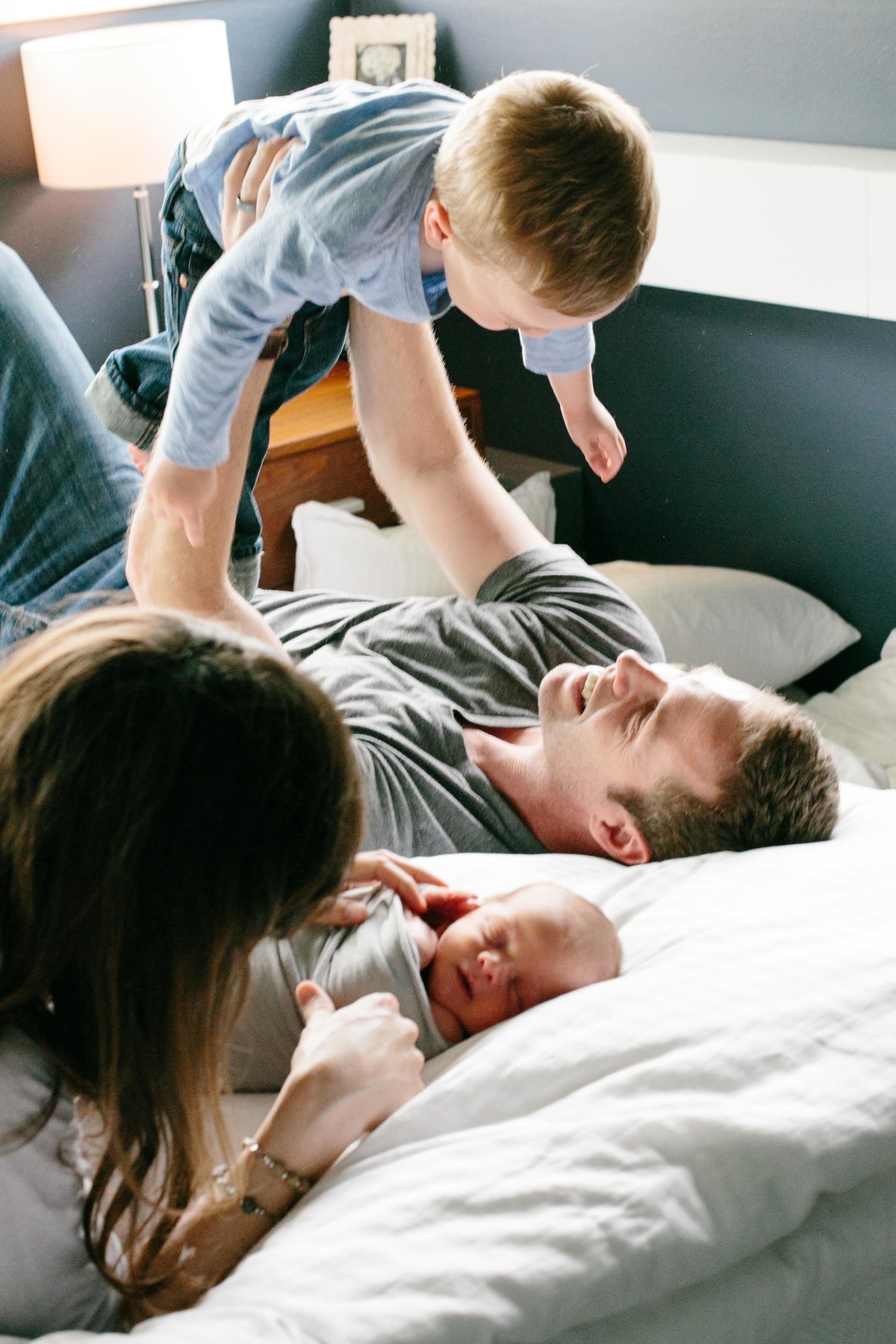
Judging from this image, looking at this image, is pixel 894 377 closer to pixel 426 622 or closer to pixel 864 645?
pixel 864 645

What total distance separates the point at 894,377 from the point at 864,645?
500 millimetres

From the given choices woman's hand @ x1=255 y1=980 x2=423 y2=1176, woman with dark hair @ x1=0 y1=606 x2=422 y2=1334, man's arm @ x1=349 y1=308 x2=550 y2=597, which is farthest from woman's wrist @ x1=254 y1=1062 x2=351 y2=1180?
man's arm @ x1=349 y1=308 x2=550 y2=597

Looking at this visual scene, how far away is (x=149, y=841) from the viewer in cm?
74

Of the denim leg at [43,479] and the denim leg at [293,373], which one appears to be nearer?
the denim leg at [293,373]

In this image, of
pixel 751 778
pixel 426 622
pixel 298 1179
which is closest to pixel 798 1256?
pixel 298 1179

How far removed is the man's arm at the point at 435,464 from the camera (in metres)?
1.91

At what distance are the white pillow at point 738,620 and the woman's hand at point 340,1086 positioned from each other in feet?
4.64

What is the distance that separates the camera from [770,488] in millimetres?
2725

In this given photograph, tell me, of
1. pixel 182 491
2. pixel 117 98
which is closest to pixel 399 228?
pixel 182 491

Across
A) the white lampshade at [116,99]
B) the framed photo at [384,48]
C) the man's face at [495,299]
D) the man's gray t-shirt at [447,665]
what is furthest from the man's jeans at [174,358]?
the framed photo at [384,48]

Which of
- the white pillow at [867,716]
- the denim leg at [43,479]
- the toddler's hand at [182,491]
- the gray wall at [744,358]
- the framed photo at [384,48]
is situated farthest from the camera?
the framed photo at [384,48]

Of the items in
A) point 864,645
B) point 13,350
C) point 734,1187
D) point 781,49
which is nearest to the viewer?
point 734,1187

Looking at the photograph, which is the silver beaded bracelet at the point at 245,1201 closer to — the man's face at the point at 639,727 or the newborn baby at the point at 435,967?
the newborn baby at the point at 435,967

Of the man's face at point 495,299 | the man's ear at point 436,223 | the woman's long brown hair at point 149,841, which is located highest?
the man's ear at point 436,223
